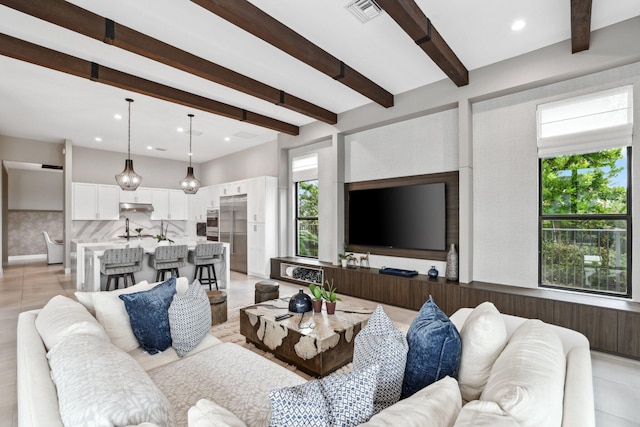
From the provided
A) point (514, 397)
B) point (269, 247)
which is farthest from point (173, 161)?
point (514, 397)

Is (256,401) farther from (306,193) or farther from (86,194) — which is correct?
(86,194)

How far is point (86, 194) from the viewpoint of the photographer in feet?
24.8

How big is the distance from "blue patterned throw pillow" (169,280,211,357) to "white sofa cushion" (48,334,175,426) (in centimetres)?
81

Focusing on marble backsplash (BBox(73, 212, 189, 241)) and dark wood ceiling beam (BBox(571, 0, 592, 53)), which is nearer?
dark wood ceiling beam (BBox(571, 0, 592, 53))

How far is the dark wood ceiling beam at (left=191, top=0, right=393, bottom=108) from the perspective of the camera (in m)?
2.52

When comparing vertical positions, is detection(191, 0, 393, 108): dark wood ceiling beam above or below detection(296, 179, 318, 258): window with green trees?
above

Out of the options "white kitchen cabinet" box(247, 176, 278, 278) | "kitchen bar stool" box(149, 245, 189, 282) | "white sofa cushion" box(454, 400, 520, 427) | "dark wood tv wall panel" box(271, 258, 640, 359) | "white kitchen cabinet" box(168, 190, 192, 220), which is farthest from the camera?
"white kitchen cabinet" box(168, 190, 192, 220)

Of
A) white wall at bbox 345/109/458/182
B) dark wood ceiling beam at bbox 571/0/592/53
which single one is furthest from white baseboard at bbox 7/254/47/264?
dark wood ceiling beam at bbox 571/0/592/53

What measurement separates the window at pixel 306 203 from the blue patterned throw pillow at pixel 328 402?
528 centimetres

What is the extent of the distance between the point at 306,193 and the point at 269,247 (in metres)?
1.38

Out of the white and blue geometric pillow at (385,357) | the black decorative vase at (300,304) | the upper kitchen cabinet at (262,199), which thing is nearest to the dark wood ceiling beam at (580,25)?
the white and blue geometric pillow at (385,357)

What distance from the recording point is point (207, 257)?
17.7 feet

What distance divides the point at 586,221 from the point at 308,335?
10.9 feet

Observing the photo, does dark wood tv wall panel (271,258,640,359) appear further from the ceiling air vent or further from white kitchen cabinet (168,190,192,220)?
white kitchen cabinet (168,190,192,220)
